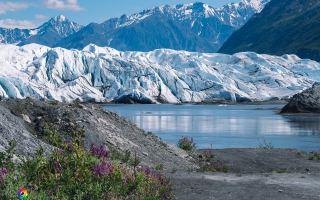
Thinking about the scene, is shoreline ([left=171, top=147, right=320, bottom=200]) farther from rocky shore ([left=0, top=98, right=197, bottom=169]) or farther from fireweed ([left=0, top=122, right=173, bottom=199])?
rocky shore ([left=0, top=98, right=197, bottom=169])

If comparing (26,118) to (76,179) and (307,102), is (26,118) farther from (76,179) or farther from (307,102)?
(307,102)

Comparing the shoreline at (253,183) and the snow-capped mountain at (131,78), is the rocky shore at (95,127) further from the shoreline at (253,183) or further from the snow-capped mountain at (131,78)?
the snow-capped mountain at (131,78)

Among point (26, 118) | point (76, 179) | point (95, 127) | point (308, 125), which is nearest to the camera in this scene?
point (76, 179)

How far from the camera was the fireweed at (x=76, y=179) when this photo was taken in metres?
7.02

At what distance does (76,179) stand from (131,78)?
87780 mm

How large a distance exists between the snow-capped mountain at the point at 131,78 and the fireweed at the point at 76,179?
242 feet

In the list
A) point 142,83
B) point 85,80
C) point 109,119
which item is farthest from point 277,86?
point 109,119

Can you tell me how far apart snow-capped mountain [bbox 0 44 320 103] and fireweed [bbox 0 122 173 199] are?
73.9m

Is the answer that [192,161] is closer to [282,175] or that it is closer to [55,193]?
[282,175]

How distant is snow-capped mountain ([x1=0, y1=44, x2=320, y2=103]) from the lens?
295 feet

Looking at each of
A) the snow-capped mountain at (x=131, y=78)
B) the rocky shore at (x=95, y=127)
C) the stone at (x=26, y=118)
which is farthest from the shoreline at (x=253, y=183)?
the snow-capped mountain at (x=131, y=78)

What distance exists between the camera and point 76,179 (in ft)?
24.0

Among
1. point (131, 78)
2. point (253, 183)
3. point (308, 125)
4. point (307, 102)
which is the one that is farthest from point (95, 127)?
point (131, 78)

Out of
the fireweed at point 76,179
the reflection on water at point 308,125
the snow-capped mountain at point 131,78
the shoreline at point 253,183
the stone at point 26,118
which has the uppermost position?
the snow-capped mountain at point 131,78
